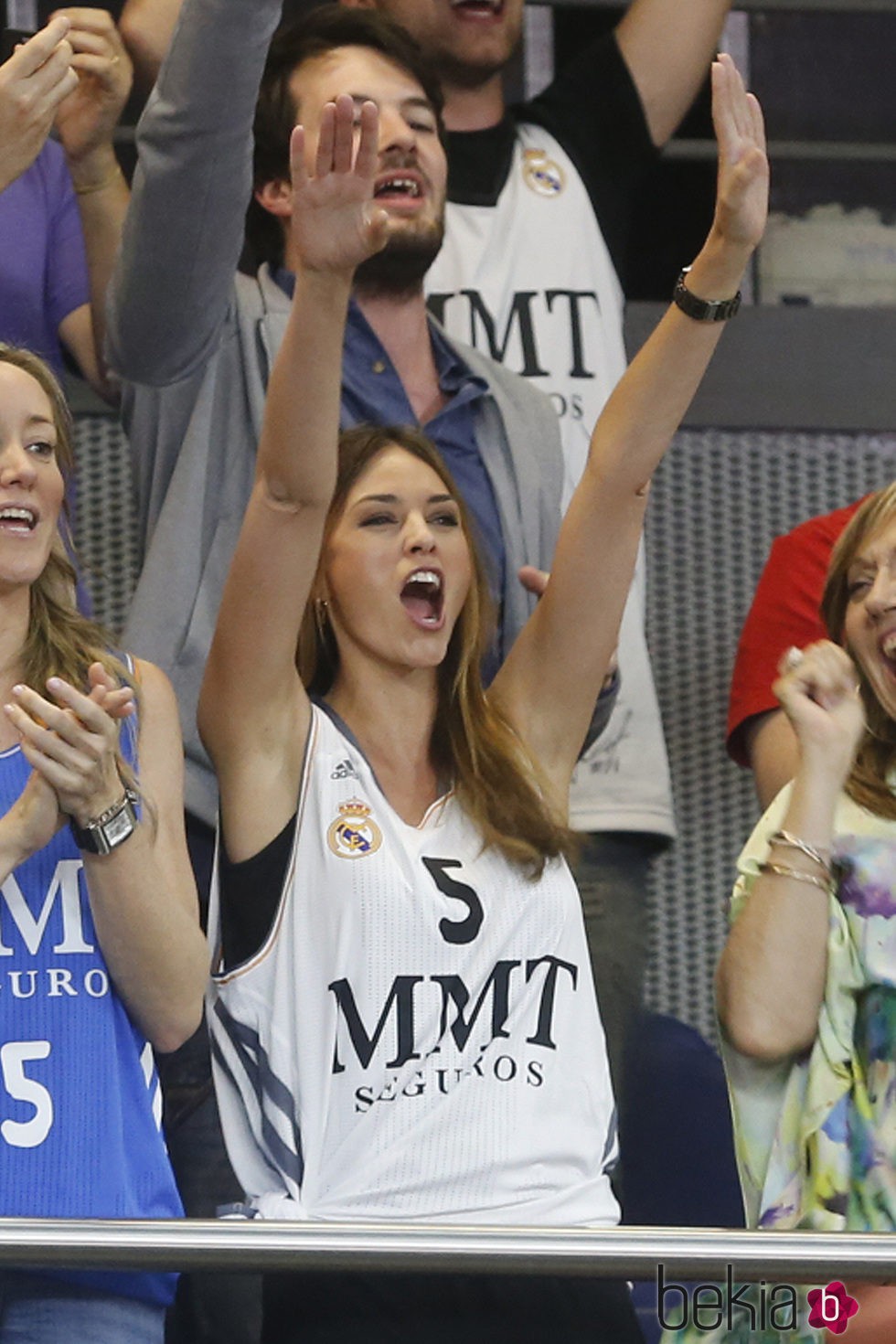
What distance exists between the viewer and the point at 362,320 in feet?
7.86

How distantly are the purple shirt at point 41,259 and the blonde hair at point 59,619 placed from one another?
304mm

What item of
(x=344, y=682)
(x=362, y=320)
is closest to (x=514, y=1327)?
(x=344, y=682)

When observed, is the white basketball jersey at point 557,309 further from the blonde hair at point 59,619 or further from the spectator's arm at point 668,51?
the blonde hair at point 59,619

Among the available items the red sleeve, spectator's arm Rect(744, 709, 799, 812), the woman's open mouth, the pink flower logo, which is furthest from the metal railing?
the red sleeve

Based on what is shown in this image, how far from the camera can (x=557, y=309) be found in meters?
2.62

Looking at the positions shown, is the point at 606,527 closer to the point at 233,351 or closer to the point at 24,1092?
the point at 233,351

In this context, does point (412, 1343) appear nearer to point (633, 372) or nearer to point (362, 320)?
point (633, 372)

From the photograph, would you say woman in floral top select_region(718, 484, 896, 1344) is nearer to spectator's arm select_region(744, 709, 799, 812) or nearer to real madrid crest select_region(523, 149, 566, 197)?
spectator's arm select_region(744, 709, 799, 812)

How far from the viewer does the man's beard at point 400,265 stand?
236cm

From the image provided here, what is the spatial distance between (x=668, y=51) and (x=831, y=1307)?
1603 millimetres

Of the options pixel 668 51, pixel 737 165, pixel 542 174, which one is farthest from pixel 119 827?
pixel 668 51

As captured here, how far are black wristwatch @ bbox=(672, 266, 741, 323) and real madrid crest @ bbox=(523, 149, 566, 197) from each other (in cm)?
62

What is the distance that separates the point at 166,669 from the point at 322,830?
0.92ft

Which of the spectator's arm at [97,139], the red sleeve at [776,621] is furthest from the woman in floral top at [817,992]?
the spectator's arm at [97,139]
